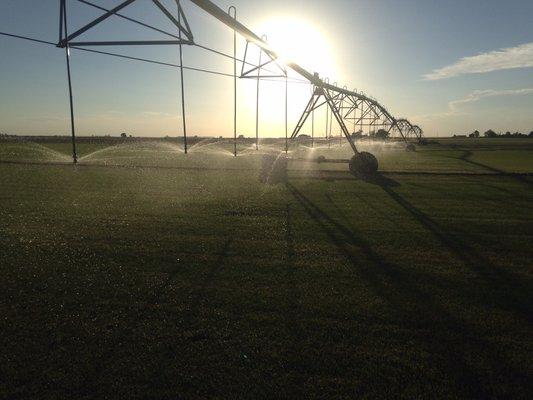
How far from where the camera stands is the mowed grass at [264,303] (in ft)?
12.8

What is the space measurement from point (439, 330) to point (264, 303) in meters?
2.33

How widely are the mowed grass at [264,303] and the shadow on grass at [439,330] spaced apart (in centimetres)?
2

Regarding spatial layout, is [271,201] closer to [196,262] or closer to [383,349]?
[196,262]

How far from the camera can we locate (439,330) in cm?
486

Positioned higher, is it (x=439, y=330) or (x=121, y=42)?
(x=121, y=42)

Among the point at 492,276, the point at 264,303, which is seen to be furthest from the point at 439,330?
the point at 492,276

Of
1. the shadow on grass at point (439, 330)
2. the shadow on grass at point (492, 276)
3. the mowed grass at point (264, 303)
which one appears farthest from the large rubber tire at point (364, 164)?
the shadow on grass at point (439, 330)

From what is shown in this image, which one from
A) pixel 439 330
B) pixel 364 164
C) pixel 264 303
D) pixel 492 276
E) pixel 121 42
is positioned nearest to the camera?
pixel 439 330

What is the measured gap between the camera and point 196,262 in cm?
712

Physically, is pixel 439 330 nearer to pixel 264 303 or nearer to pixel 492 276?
pixel 264 303

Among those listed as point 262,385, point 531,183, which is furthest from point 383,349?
point 531,183

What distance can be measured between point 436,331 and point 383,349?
884 millimetres

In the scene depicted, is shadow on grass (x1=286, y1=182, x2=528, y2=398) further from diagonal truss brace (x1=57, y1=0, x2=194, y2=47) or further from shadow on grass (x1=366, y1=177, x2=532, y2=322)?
diagonal truss brace (x1=57, y1=0, x2=194, y2=47)

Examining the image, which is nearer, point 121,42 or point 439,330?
point 439,330
